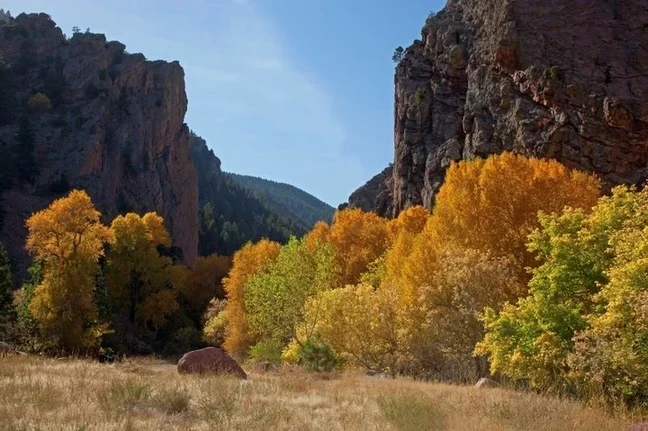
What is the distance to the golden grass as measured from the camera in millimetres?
8984

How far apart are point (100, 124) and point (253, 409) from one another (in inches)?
3662

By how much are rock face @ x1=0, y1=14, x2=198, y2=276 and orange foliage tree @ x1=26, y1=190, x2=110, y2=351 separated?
49.5 m

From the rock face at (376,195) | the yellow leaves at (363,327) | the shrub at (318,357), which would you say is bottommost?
the shrub at (318,357)

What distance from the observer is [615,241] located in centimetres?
1380

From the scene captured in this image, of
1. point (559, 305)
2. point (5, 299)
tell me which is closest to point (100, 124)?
A: point (5, 299)

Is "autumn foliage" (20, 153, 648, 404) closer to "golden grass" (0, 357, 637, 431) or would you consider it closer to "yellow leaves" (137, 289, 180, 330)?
"golden grass" (0, 357, 637, 431)

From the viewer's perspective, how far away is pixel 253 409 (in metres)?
10.6

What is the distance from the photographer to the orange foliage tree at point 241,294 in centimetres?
4631

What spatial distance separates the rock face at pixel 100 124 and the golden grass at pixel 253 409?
244 ft

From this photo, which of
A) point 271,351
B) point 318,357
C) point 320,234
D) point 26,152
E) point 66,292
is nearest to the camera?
point 318,357

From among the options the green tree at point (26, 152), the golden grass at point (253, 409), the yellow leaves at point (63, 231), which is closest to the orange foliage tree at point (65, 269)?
the yellow leaves at point (63, 231)

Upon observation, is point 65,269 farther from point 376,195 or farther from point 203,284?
point 376,195

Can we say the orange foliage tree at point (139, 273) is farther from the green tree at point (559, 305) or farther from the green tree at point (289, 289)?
the green tree at point (559, 305)

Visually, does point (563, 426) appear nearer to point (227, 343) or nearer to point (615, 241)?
point (615, 241)
